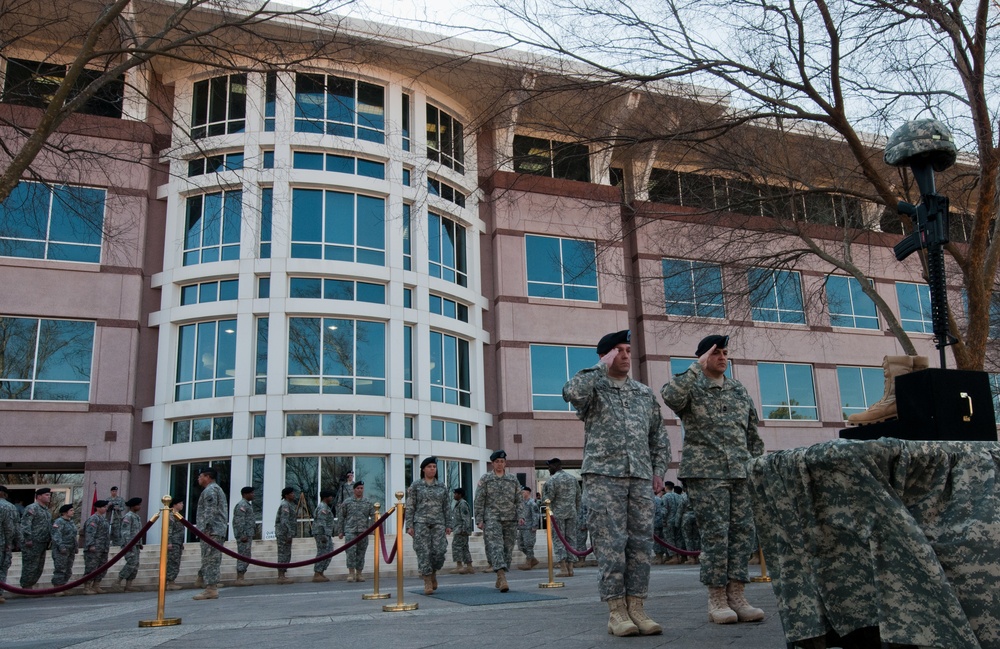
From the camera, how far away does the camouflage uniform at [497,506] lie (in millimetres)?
11633

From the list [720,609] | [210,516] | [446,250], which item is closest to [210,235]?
[446,250]

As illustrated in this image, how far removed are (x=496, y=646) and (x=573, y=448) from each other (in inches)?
867

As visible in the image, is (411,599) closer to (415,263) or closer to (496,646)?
(496,646)

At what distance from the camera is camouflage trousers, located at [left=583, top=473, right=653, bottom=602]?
17.5ft

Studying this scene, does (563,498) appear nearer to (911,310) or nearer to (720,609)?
(720,609)

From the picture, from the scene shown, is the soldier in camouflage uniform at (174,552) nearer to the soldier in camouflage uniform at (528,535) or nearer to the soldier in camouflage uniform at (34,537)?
the soldier in camouflage uniform at (34,537)

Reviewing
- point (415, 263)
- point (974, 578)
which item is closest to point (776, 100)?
point (974, 578)

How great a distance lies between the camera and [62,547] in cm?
1570

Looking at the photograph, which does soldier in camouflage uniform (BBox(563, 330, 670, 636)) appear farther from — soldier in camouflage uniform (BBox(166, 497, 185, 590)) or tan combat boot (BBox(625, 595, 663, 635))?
soldier in camouflage uniform (BBox(166, 497, 185, 590))

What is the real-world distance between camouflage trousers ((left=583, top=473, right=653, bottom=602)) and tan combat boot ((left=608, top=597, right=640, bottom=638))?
5 centimetres

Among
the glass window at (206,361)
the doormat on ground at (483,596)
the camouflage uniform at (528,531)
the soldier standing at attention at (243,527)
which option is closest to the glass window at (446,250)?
the glass window at (206,361)

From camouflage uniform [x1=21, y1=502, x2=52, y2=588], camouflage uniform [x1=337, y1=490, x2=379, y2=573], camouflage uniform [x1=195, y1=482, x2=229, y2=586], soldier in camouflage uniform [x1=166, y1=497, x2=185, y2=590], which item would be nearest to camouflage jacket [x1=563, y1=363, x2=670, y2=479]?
camouflage uniform [x1=195, y1=482, x2=229, y2=586]

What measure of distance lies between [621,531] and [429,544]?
5.77 metres

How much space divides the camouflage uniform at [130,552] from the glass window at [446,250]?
466 inches
